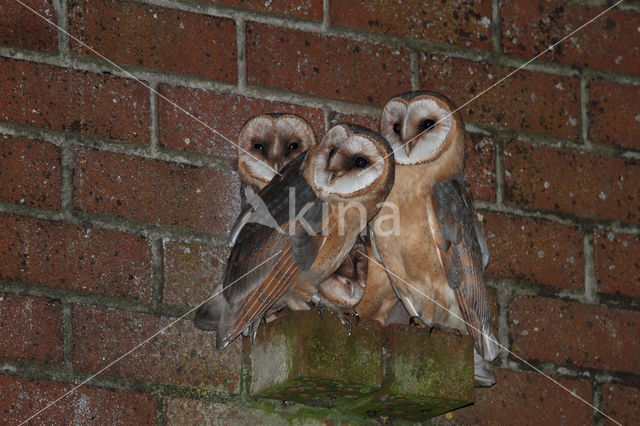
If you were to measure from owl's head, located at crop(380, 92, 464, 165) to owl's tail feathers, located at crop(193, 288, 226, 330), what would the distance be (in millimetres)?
475

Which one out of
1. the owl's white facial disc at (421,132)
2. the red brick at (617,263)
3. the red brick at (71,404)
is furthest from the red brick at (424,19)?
the red brick at (71,404)

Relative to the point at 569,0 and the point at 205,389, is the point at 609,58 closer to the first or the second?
the point at 569,0

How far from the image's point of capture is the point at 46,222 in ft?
7.13

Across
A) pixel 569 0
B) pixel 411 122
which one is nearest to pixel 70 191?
pixel 411 122

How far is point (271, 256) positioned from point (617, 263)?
94cm

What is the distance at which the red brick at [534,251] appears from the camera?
8.09ft

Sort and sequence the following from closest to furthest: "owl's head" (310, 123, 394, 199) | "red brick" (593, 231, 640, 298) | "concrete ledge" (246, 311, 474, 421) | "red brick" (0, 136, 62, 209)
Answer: "concrete ledge" (246, 311, 474, 421) → "owl's head" (310, 123, 394, 199) → "red brick" (0, 136, 62, 209) → "red brick" (593, 231, 640, 298)

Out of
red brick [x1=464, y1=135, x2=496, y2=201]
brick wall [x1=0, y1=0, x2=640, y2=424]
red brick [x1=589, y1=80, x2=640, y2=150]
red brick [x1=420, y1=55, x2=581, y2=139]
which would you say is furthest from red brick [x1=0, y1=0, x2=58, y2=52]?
red brick [x1=589, y1=80, x2=640, y2=150]

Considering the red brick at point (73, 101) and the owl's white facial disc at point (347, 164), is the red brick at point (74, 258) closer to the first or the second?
the red brick at point (73, 101)

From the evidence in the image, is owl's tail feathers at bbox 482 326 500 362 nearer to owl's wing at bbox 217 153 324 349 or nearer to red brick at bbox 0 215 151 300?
owl's wing at bbox 217 153 324 349

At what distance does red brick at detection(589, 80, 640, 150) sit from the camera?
8.67ft

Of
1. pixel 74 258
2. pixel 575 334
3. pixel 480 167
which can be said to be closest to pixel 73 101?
pixel 74 258

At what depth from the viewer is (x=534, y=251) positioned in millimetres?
2496

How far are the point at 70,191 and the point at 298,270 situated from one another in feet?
1.66
